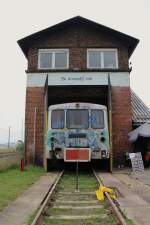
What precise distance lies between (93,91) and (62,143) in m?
5.37

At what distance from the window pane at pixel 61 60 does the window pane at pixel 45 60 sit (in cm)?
42

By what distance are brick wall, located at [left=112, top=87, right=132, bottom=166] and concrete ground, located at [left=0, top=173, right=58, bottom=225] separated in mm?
9603

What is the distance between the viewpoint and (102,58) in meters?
20.5

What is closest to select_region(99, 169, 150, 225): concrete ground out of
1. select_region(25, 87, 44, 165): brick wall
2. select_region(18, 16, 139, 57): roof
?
select_region(25, 87, 44, 165): brick wall

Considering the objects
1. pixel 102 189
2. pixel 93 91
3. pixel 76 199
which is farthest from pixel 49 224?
pixel 93 91

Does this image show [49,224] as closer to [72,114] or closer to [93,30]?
[72,114]

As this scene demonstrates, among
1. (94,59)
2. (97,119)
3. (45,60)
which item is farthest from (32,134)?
(94,59)

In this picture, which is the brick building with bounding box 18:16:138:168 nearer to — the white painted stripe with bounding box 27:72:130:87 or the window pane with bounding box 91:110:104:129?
the white painted stripe with bounding box 27:72:130:87

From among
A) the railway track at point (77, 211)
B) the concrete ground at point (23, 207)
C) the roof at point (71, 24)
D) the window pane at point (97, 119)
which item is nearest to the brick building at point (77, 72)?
the roof at point (71, 24)

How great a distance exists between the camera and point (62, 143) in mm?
15070

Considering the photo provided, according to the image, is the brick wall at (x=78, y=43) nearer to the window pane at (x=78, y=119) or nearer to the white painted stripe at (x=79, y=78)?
the white painted stripe at (x=79, y=78)

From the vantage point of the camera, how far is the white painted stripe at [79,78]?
19.8m

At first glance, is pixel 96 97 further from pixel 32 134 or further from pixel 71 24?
pixel 71 24

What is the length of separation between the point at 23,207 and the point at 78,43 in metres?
14.7
